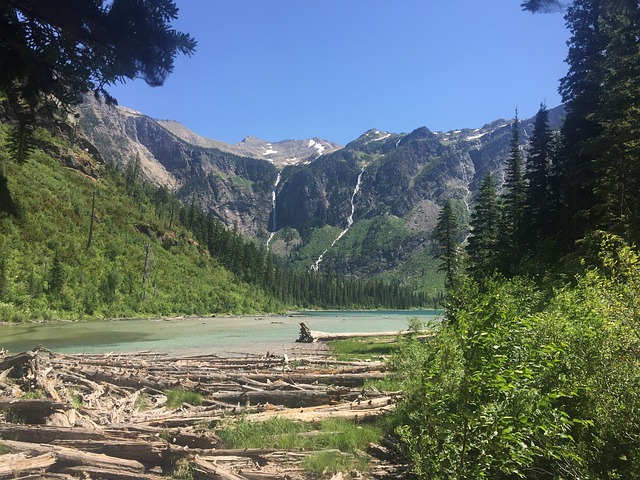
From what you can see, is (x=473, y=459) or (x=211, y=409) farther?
(x=211, y=409)

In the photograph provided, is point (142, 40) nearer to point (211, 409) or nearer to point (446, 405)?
point (446, 405)

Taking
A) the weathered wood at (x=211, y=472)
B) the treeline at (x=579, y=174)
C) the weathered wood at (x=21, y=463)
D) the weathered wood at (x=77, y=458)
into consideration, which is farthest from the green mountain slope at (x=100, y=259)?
the treeline at (x=579, y=174)

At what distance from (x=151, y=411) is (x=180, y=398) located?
1935 mm

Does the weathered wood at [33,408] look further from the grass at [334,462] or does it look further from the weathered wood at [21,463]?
the grass at [334,462]

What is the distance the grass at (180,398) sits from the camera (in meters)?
14.2

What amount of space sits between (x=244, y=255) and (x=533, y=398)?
12600 centimetres

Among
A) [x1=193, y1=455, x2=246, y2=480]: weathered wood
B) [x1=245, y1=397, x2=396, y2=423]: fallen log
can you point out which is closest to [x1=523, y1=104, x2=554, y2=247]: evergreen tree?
[x1=245, y1=397, x2=396, y2=423]: fallen log

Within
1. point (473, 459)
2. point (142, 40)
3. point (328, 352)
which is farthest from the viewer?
point (328, 352)

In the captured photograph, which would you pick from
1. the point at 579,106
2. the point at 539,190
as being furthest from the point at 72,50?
the point at 539,190

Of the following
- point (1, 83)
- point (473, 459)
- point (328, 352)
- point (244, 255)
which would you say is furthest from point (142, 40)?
point (244, 255)

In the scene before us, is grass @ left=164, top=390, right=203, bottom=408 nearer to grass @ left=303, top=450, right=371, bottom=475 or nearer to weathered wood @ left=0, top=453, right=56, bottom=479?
weathered wood @ left=0, top=453, right=56, bottom=479

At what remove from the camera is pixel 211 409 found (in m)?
13.4

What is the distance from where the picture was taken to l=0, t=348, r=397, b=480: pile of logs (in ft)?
26.1

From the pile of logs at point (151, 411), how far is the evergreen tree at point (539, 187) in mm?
22672
